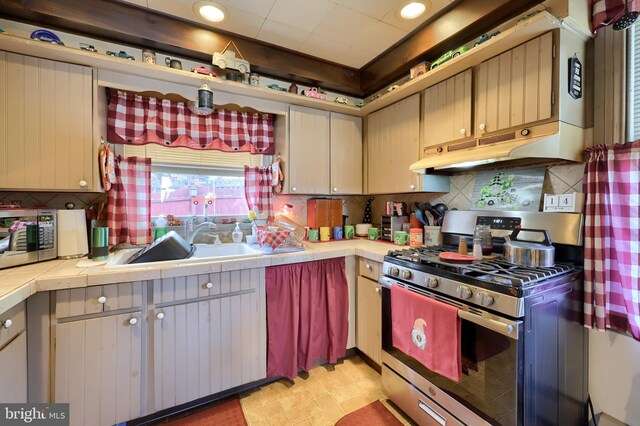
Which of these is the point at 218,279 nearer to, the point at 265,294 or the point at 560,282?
the point at 265,294

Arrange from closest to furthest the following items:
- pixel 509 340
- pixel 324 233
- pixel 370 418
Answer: pixel 509 340, pixel 370 418, pixel 324 233

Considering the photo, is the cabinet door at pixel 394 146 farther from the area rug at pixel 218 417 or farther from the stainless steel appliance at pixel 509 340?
the area rug at pixel 218 417

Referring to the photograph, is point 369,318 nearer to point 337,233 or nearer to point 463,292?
point 337,233

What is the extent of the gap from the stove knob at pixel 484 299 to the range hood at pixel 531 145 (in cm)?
72

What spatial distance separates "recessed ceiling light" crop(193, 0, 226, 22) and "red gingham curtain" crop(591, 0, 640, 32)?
6.88 feet

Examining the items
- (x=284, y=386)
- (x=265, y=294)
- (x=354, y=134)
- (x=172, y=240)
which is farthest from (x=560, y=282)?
(x=172, y=240)

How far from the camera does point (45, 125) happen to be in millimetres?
1531

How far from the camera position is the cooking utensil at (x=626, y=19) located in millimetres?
1190

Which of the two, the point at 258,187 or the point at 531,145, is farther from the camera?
the point at 258,187

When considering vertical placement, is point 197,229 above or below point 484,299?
above

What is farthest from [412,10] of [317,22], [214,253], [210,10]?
[214,253]

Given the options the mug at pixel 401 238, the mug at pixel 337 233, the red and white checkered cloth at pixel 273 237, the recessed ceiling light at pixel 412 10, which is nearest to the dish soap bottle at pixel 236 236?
the red and white checkered cloth at pixel 273 237

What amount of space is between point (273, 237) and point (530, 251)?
5.04 feet

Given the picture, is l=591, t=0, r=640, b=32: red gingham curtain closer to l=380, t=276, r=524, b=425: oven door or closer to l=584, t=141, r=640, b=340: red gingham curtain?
l=584, t=141, r=640, b=340: red gingham curtain
